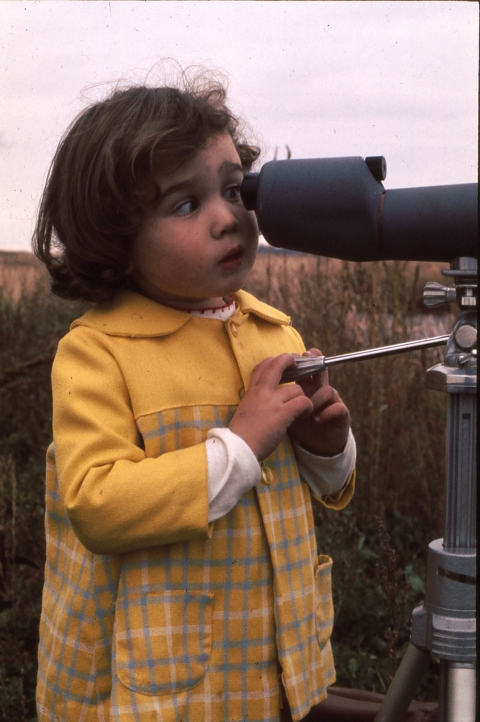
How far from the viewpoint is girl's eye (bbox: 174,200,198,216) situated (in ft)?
3.89

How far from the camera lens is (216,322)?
1277mm

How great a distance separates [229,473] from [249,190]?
1.28 feet

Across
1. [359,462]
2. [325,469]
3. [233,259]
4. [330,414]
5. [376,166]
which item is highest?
[376,166]

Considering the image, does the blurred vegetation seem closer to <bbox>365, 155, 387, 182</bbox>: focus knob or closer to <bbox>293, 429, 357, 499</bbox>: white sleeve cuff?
<bbox>293, 429, 357, 499</bbox>: white sleeve cuff

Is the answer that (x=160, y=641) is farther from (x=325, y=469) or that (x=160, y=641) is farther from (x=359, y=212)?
(x=359, y=212)

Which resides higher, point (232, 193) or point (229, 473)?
point (232, 193)

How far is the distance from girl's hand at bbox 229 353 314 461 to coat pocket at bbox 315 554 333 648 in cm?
31

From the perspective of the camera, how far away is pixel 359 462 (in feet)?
8.58

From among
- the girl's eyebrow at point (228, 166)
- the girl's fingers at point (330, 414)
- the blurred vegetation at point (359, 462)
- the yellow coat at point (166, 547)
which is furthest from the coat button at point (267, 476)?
the blurred vegetation at point (359, 462)

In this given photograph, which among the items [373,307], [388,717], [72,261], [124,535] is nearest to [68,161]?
[72,261]

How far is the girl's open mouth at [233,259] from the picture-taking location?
119 cm

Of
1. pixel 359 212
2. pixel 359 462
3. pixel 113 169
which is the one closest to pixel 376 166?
pixel 359 212

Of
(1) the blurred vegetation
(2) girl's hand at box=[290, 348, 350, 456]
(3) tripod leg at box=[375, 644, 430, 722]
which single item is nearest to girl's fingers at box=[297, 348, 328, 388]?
(2) girl's hand at box=[290, 348, 350, 456]

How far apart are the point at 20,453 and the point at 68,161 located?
6.56 ft
